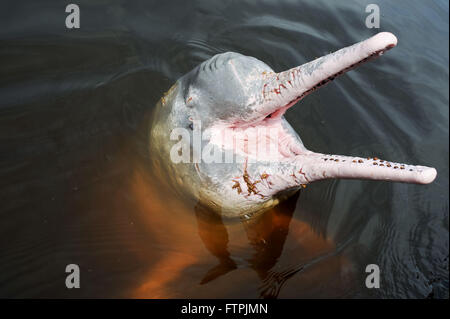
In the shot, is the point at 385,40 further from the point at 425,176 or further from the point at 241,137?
the point at 241,137

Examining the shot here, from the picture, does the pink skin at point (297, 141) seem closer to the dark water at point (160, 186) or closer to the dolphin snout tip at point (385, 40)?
the dolphin snout tip at point (385, 40)

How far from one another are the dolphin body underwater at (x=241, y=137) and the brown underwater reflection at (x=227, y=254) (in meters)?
0.27

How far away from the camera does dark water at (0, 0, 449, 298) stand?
3.86 meters

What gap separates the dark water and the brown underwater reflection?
1 centimetres

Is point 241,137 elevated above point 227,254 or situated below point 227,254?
above

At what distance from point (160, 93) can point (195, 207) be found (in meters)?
1.73

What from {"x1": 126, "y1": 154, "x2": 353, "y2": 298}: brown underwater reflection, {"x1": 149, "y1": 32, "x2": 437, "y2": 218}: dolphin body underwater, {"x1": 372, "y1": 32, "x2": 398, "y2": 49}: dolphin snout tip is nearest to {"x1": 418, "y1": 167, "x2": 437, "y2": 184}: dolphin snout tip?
{"x1": 149, "y1": 32, "x2": 437, "y2": 218}: dolphin body underwater

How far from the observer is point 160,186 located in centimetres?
430

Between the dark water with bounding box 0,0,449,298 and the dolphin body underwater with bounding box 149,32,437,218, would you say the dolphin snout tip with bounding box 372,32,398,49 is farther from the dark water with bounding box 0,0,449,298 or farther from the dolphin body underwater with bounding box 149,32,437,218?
the dark water with bounding box 0,0,449,298

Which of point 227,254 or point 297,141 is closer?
point 297,141

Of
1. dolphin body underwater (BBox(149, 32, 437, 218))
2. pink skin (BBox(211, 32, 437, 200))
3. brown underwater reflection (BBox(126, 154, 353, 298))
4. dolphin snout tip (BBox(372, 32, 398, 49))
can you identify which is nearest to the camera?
dolphin snout tip (BBox(372, 32, 398, 49))

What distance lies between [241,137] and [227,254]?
1.22 meters

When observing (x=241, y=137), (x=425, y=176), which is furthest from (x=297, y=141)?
(x=425, y=176)
